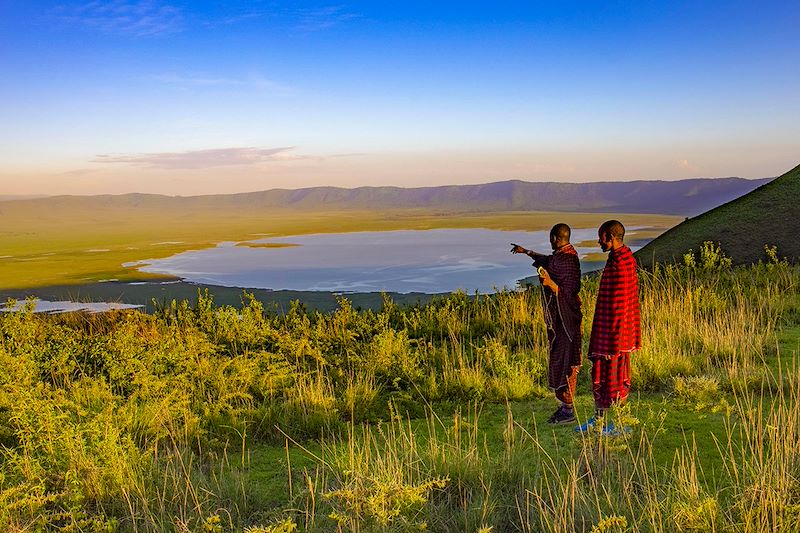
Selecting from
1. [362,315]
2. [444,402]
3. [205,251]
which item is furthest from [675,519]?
[205,251]

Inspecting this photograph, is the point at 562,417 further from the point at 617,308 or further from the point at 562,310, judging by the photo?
the point at 617,308

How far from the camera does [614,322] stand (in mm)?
5363

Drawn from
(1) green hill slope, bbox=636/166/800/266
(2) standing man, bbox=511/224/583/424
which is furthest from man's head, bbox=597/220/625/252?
(1) green hill slope, bbox=636/166/800/266

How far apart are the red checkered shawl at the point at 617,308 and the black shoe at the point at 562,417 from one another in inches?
35.3

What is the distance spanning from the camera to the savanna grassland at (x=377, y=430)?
4035 millimetres

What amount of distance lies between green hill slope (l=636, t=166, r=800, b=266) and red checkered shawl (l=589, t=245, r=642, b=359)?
41.5 ft

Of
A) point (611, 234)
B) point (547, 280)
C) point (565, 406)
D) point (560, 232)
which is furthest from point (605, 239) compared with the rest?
point (565, 406)

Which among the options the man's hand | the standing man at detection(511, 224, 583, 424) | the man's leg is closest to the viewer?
the man's hand

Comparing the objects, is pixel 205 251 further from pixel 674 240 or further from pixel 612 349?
pixel 612 349

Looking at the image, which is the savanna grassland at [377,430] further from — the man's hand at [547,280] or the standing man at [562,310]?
the man's hand at [547,280]

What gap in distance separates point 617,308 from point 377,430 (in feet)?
8.70

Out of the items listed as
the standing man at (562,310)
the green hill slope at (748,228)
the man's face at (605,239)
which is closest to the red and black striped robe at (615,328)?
the man's face at (605,239)

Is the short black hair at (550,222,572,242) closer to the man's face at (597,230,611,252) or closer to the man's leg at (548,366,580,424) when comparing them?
the man's face at (597,230,611,252)

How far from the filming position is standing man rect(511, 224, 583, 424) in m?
5.80
